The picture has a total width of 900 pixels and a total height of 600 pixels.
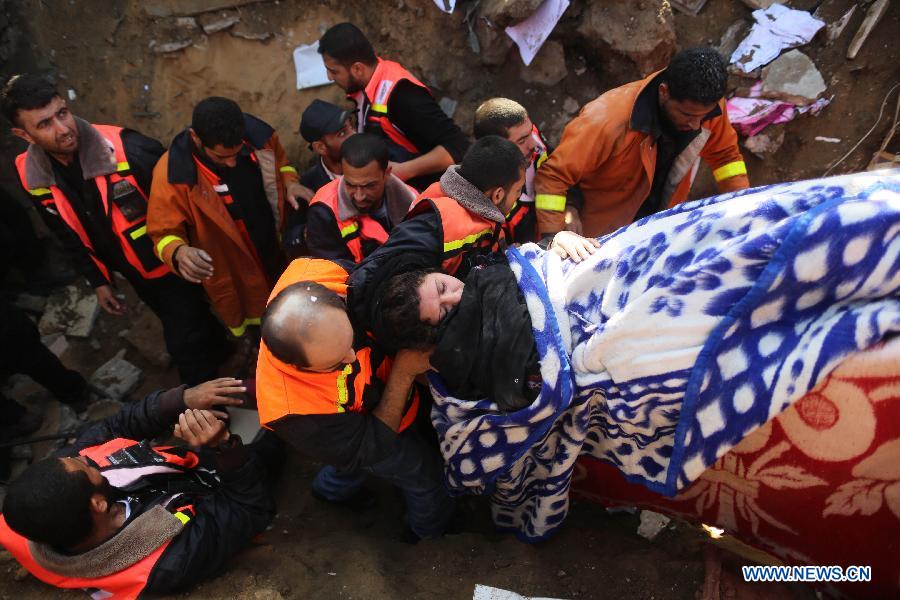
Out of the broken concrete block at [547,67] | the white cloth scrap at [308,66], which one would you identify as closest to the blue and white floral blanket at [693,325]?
the broken concrete block at [547,67]

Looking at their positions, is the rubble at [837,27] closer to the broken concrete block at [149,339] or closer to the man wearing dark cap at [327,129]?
the man wearing dark cap at [327,129]

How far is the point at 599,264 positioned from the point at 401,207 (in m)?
1.23

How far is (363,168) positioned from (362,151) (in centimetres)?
8

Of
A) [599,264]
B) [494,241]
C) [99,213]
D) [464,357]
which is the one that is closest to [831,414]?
[599,264]

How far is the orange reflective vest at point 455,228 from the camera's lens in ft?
7.21

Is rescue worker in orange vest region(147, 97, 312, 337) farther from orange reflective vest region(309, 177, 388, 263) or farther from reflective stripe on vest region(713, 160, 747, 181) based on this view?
reflective stripe on vest region(713, 160, 747, 181)

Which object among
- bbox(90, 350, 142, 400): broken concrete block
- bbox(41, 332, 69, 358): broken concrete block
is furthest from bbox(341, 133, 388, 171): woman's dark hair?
bbox(41, 332, 69, 358): broken concrete block

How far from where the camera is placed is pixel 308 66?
425 centimetres

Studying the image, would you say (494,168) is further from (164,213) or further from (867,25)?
(867,25)

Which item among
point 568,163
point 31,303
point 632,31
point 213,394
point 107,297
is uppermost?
point 632,31

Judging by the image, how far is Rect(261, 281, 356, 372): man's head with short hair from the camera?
177 centimetres

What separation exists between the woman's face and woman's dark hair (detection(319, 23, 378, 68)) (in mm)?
1735

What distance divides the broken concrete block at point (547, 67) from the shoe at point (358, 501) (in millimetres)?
3089

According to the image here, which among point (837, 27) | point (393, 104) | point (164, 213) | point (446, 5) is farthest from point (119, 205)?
point (837, 27)
